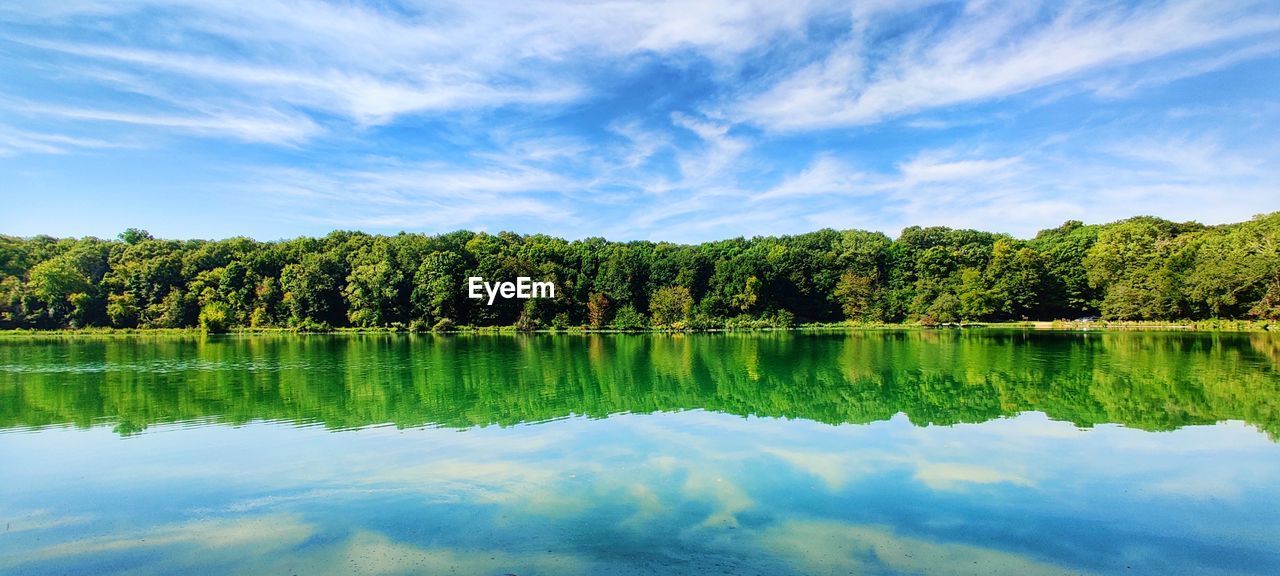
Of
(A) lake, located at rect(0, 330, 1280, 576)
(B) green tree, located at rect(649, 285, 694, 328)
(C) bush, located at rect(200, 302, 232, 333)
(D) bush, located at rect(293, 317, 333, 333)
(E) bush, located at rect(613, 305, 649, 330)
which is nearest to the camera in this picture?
(A) lake, located at rect(0, 330, 1280, 576)

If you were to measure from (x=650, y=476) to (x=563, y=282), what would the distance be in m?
51.1

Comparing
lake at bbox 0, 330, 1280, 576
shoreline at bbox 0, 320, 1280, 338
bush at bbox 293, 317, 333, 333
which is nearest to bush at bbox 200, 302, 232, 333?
shoreline at bbox 0, 320, 1280, 338

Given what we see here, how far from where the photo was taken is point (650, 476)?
29.4 feet

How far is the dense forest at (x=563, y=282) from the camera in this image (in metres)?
54.7

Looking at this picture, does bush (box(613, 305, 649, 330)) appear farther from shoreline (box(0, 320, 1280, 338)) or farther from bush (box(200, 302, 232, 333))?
bush (box(200, 302, 232, 333))

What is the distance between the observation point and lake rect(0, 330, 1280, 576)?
6.30 metres

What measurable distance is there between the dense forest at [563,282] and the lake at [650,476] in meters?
37.9

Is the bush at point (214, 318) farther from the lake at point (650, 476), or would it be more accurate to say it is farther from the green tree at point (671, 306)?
the lake at point (650, 476)

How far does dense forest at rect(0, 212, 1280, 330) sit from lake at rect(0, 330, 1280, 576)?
37918mm

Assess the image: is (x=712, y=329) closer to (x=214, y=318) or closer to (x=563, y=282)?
(x=563, y=282)

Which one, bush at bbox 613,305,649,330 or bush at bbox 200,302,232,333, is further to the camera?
bush at bbox 613,305,649,330

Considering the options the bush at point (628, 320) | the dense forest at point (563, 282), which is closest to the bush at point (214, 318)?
the dense forest at point (563, 282)

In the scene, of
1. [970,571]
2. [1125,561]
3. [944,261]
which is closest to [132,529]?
[970,571]

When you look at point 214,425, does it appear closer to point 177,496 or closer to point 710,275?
point 177,496
